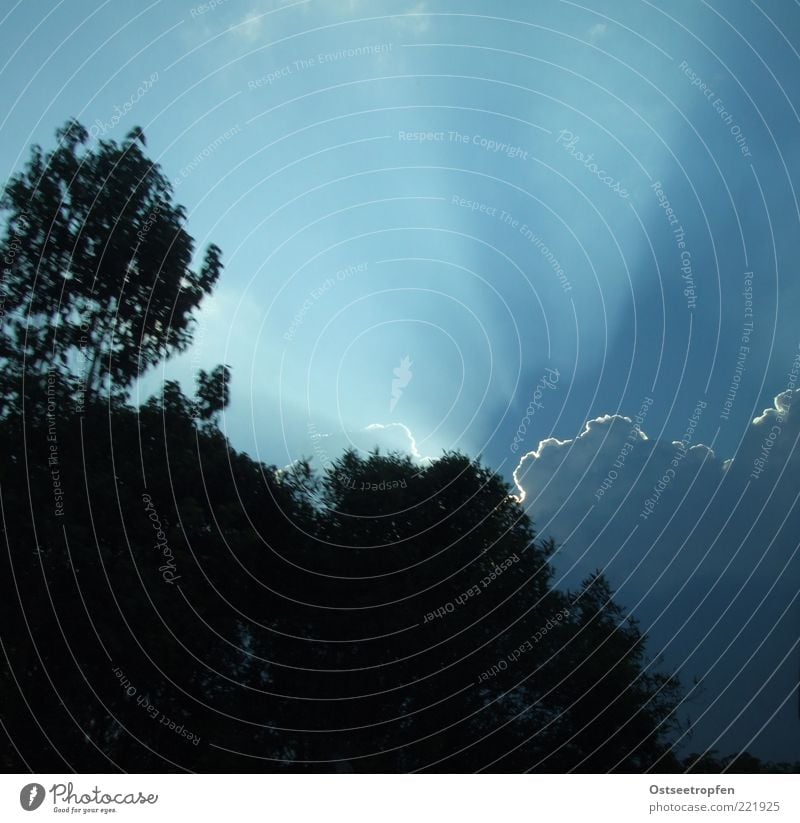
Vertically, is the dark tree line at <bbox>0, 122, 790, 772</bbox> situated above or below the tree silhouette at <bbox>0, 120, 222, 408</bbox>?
below

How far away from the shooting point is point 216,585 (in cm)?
1286

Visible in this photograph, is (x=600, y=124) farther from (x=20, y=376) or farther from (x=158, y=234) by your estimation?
(x=20, y=376)

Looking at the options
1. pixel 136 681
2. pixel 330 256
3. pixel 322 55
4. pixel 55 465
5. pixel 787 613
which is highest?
pixel 322 55

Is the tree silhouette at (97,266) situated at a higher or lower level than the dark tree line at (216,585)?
higher

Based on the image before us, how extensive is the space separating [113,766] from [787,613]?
43.9 ft

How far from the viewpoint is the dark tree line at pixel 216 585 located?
38.1 feet

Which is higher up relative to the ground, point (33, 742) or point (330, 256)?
point (330, 256)

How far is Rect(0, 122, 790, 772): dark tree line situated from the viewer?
11.6 metres

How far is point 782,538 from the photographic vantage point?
484 inches

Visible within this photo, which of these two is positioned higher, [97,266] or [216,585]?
[97,266]
